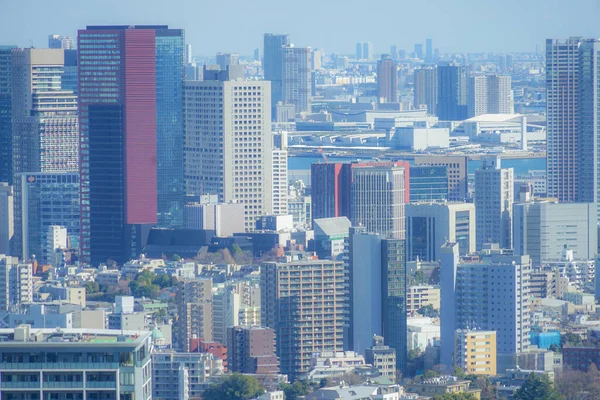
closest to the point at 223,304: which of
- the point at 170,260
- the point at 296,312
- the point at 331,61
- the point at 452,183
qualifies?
the point at 296,312

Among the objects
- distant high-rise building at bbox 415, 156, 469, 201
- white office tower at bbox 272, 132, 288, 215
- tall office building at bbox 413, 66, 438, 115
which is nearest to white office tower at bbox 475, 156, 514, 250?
distant high-rise building at bbox 415, 156, 469, 201

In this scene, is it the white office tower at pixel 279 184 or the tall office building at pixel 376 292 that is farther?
the white office tower at pixel 279 184

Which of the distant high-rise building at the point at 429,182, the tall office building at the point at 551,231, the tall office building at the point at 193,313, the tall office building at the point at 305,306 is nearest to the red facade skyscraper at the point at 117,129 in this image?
the distant high-rise building at the point at 429,182

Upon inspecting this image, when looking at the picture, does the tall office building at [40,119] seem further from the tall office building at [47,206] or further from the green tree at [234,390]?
the green tree at [234,390]

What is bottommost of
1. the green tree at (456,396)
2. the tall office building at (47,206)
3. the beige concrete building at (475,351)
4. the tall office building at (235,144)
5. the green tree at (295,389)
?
the green tree at (295,389)

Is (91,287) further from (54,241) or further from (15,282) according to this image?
(54,241)

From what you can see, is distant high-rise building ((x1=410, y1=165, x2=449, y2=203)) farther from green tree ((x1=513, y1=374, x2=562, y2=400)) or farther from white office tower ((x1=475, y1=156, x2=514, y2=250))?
green tree ((x1=513, y1=374, x2=562, y2=400))
